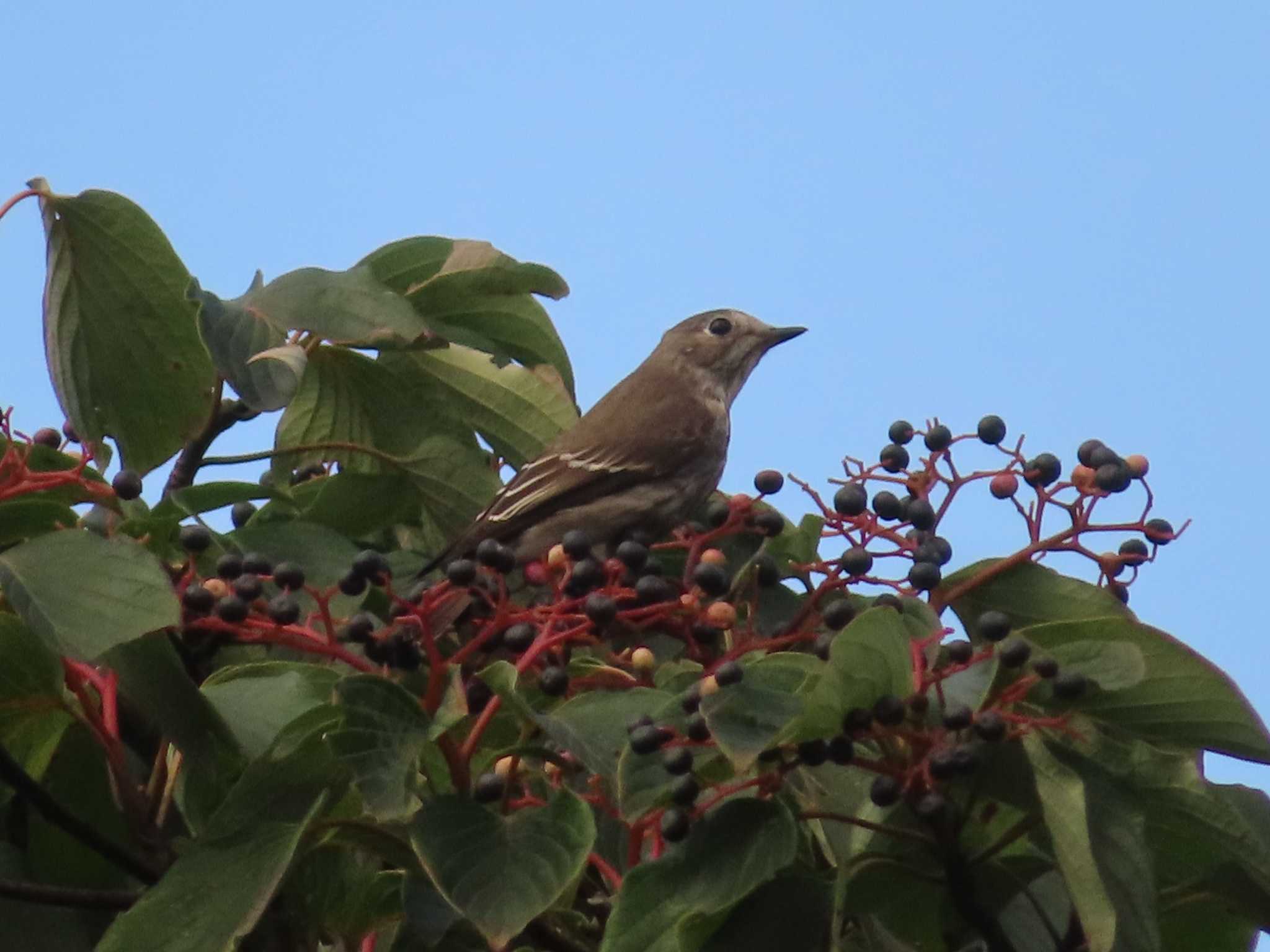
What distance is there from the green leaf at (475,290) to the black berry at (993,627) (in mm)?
1766

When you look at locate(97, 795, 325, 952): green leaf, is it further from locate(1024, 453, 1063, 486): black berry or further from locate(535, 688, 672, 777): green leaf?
locate(1024, 453, 1063, 486): black berry

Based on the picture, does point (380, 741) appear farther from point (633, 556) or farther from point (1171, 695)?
point (1171, 695)

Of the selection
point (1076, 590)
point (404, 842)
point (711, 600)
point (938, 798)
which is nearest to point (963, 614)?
point (1076, 590)

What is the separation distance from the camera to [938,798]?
94.3 inches

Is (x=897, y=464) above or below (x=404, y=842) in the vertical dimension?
above

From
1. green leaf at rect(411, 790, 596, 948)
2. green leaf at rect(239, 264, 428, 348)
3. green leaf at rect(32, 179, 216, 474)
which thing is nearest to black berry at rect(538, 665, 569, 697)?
green leaf at rect(411, 790, 596, 948)

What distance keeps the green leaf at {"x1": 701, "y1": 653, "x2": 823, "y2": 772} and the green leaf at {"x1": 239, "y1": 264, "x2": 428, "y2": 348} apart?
1285 millimetres

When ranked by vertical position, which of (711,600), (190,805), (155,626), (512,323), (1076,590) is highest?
(512,323)

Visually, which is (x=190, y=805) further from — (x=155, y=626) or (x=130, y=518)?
(x=130, y=518)

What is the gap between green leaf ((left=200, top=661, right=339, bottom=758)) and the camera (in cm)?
265

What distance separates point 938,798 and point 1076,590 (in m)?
0.78

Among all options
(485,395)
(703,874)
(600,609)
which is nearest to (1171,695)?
(703,874)

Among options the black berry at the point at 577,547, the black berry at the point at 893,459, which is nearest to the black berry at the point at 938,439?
the black berry at the point at 893,459

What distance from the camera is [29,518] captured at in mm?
2889
